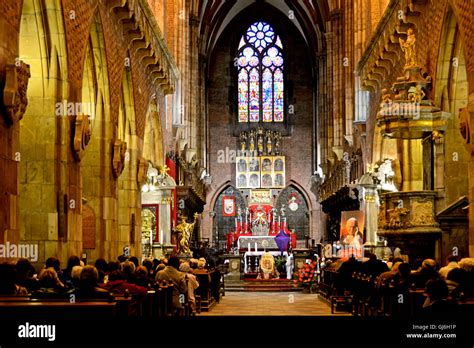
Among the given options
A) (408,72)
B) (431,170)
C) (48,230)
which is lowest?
(48,230)

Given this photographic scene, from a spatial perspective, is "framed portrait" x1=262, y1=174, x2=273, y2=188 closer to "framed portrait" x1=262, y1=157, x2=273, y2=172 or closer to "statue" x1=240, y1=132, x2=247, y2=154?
"framed portrait" x1=262, y1=157, x2=273, y2=172

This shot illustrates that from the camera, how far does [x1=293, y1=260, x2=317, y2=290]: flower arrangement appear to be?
27.3m

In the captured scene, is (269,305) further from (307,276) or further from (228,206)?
(228,206)

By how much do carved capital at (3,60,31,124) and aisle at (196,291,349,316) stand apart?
775 centimetres

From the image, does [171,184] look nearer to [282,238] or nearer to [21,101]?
[282,238]

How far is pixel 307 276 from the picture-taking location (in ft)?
90.5

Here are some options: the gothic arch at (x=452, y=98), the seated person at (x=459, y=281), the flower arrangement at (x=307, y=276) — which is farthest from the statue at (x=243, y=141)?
the seated person at (x=459, y=281)

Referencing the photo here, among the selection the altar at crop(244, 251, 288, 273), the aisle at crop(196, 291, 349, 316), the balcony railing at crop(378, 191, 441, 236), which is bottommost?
the aisle at crop(196, 291, 349, 316)

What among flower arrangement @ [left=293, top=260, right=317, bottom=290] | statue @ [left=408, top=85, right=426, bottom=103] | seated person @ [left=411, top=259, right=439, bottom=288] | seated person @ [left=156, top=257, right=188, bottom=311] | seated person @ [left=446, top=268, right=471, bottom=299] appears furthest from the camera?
flower arrangement @ [left=293, top=260, right=317, bottom=290]

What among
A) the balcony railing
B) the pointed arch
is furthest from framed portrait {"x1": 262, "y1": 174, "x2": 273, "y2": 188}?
the balcony railing

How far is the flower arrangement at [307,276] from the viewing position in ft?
89.7

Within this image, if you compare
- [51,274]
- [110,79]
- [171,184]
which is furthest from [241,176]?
[51,274]

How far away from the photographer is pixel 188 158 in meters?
38.1

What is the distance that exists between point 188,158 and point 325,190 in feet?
27.3
